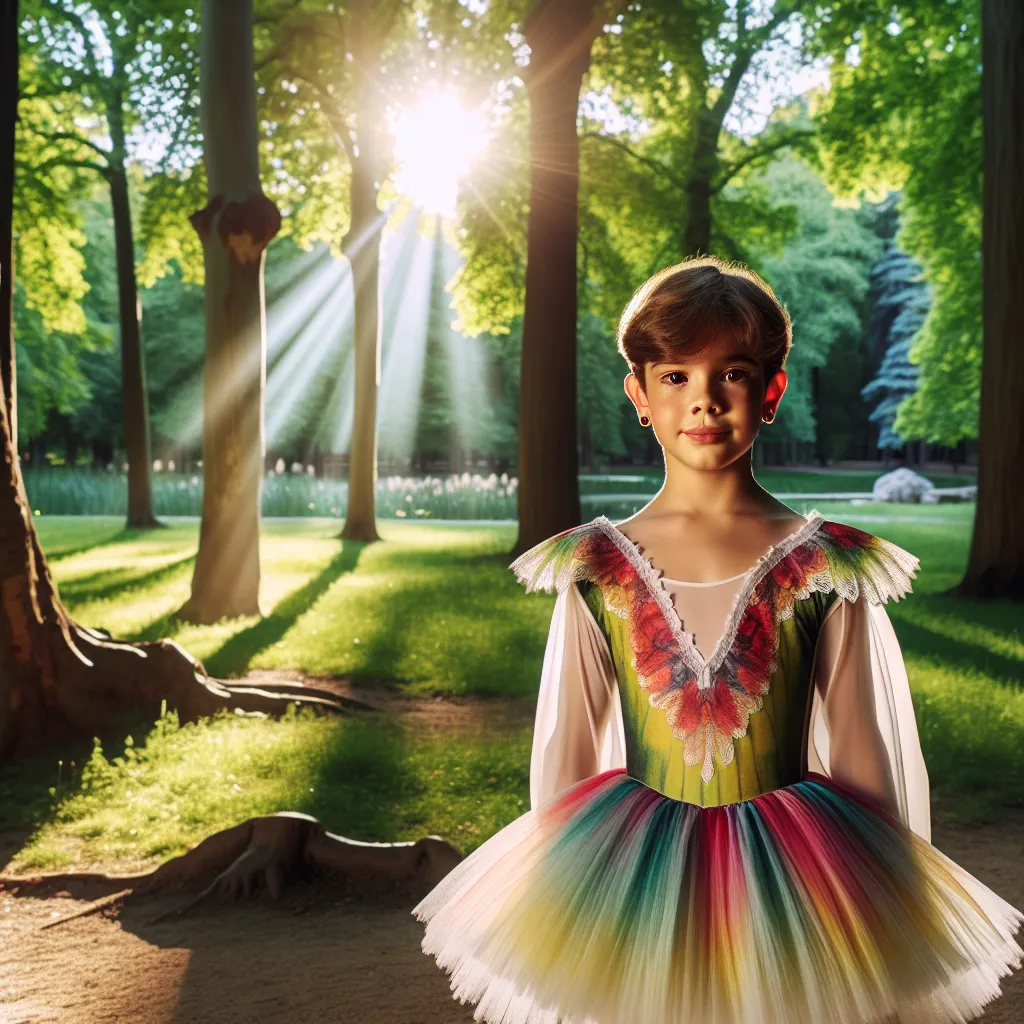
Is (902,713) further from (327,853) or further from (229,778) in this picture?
(229,778)

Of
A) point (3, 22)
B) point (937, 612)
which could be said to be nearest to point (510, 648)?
point (937, 612)

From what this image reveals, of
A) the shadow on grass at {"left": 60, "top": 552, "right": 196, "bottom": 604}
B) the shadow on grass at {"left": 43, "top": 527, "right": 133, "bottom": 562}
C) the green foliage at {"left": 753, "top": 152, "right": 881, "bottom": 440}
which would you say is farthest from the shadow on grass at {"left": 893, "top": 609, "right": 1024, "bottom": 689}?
the green foliage at {"left": 753, "top": 152, "right": 881, "bottom": 440}

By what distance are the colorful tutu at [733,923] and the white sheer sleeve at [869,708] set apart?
0.06 meters

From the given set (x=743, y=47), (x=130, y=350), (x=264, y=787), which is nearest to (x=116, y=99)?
(x=130, y=350)

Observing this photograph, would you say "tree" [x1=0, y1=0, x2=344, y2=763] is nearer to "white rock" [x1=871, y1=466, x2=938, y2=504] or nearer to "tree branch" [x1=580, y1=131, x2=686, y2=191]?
"tree branch" [x1=580, y1=131, x2=686, y2=191]

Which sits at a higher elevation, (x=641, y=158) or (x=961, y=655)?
(x=641, y=158)

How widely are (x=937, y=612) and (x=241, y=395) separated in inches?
298

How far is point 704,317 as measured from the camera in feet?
7.49

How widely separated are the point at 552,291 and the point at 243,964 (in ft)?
34.6

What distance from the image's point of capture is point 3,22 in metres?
7.65

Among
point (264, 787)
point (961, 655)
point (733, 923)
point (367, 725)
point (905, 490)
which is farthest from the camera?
point (905, 490)

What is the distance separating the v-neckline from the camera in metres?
2.35

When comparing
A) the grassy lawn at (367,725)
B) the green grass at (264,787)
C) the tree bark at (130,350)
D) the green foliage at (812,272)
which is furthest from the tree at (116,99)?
the green foliage at (812,272)

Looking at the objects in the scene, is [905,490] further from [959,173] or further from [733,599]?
[733,599]
